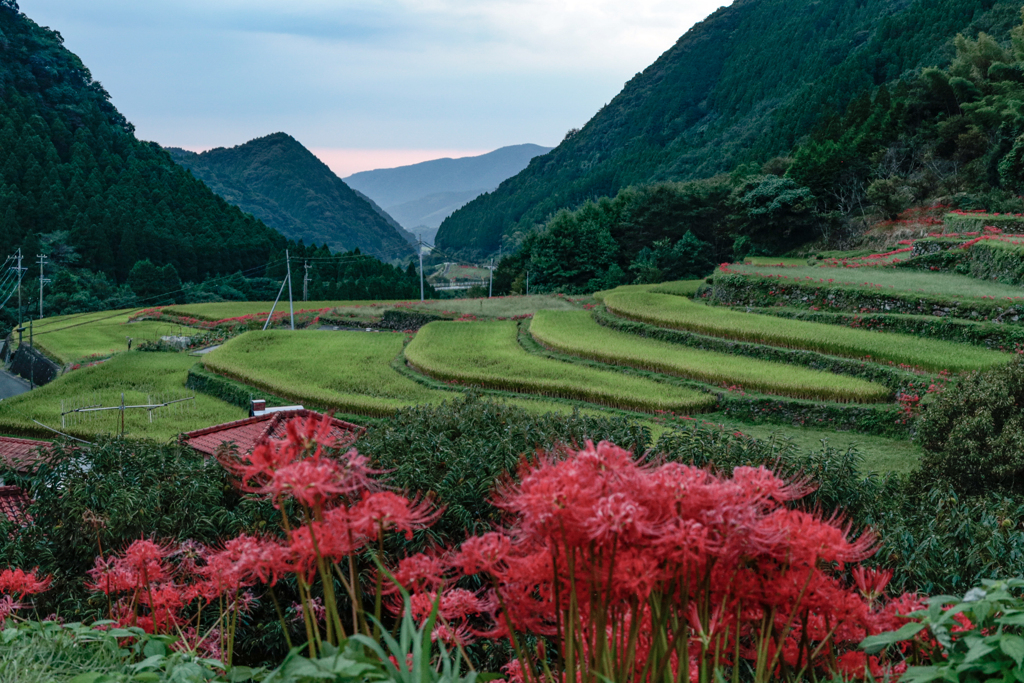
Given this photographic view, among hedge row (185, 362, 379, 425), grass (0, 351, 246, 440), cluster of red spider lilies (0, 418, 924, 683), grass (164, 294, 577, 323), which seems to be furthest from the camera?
grass (164, 294, 577, 323)

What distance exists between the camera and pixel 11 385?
2403cm

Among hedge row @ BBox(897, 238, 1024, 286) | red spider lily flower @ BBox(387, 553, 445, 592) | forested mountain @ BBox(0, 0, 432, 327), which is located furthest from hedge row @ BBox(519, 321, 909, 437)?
forested mountain @ BBox(0, 0, 432, 327)

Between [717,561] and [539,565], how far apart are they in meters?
0.36

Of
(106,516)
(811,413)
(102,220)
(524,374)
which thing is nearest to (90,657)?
(106,516)

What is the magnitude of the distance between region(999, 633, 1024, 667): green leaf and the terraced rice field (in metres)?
25.0

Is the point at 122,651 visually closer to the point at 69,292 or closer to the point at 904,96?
the point at 904,96

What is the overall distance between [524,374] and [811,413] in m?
5.19

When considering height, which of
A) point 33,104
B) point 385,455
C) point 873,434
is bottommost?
point 873,434

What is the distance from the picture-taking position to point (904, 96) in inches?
1179

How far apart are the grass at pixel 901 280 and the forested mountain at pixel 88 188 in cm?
3679

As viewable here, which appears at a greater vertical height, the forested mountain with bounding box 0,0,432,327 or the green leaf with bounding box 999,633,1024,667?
the forested mountain with bounding box 0,0,432,327

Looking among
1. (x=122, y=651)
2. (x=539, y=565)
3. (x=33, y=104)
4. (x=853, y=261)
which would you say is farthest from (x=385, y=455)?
(x=33, y=104)

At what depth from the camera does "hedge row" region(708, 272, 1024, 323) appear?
1249 cm

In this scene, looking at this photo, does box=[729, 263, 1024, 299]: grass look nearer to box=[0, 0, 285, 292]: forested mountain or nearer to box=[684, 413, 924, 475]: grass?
box=[684, 413, 924, 475]: grass
